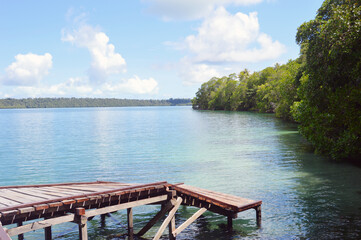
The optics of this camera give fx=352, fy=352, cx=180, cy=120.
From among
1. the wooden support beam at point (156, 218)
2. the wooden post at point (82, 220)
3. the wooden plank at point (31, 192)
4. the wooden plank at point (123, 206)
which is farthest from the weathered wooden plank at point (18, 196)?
the wooden support beam at point (156, 218)

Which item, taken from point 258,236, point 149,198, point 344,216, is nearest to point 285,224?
point 258,236

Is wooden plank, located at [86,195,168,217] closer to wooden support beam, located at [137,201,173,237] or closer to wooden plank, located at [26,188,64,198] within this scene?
wooden support beam, located at [137,201,173,237]

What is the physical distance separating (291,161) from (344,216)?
13056 mm

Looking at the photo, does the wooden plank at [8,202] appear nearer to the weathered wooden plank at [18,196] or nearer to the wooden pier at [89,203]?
the wooden pier at [89,203]

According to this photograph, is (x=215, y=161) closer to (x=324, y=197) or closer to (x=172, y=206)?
(x=324, y=197)

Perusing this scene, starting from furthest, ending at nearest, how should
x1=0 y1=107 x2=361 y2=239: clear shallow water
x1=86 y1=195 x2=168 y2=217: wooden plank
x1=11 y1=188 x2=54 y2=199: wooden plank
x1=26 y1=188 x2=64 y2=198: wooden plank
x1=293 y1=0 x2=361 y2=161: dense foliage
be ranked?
x1=293 y1=0 x2=361 y2=161: dense foliage
x1=0 y1=107 x2=361 y2=239: clear shallow water
x1=26 y1=188 x2=64 y2=198: wooden plank
x1=11 y1=188 x2=54 y2=199: wooden plank
x1=86 y1=195 x2=168 y2=217: wooden plank

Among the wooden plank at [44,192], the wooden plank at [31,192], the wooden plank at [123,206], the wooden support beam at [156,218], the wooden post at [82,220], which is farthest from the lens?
the wooden support beam at [156,218]

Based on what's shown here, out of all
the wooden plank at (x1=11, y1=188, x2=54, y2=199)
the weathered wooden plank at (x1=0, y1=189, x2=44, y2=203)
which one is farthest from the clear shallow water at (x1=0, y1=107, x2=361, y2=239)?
the weathered wooden plank at (x1=0, y1=189, x2=44, y2=203)

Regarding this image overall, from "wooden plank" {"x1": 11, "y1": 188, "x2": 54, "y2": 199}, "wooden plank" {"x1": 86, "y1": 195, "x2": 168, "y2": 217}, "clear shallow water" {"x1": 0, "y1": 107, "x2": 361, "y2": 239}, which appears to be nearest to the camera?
"wooden plank" {"x1": 86, "y1": 195, "x2": 168, "y2": 217}

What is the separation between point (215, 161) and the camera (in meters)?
27.4

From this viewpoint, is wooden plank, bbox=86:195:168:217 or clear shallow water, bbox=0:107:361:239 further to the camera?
clear shallow water, bbox=0:107:361:239

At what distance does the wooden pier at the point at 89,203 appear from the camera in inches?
350

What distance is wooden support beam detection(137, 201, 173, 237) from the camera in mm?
11515

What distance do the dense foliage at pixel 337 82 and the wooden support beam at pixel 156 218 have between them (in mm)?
12370
